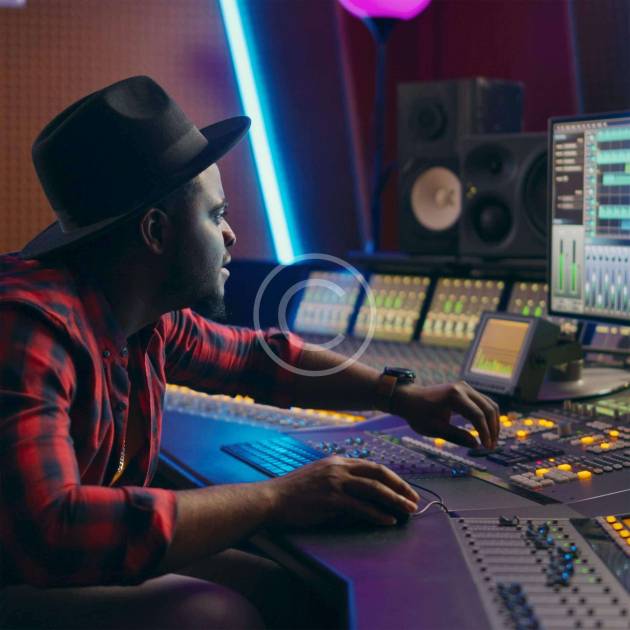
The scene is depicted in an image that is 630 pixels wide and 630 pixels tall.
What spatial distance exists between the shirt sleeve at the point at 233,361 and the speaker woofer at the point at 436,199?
0.95 m

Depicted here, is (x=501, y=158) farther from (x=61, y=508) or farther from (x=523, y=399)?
(x=61, y=508)

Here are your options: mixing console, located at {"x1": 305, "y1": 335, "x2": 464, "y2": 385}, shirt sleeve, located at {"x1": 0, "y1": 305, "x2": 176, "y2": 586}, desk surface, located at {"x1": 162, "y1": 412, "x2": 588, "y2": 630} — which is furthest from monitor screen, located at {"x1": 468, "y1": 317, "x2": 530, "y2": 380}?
shirt sleeve, located at {"x1": 0, "y1": 305, "x2": 176, "y2": 586}

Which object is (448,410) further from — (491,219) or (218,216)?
(491,219)

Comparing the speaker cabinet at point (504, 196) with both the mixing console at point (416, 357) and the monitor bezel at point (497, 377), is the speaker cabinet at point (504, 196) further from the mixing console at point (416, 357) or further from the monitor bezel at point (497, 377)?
the monitor bezel at point (497, 377)

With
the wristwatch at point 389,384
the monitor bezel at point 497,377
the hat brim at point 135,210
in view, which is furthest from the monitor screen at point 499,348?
the hat brim at point 135,210

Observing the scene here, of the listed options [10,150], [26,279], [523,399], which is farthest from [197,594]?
[10,150]

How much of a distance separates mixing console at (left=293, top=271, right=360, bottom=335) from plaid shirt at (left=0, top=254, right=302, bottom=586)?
1100 millimetres

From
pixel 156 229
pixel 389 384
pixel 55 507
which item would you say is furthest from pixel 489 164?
pixel 55 507

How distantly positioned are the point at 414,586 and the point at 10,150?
2.06 metres

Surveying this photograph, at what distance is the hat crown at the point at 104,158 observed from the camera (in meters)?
1.22

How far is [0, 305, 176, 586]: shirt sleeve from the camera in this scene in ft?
3.16

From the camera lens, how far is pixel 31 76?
259 cm

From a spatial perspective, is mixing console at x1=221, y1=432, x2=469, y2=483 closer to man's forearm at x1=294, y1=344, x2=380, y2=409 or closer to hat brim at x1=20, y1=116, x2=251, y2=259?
man's forearm at x1=294, y1=344, x2=380, y2=409

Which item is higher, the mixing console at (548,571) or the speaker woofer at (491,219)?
the speaker woofer at (491,219)
